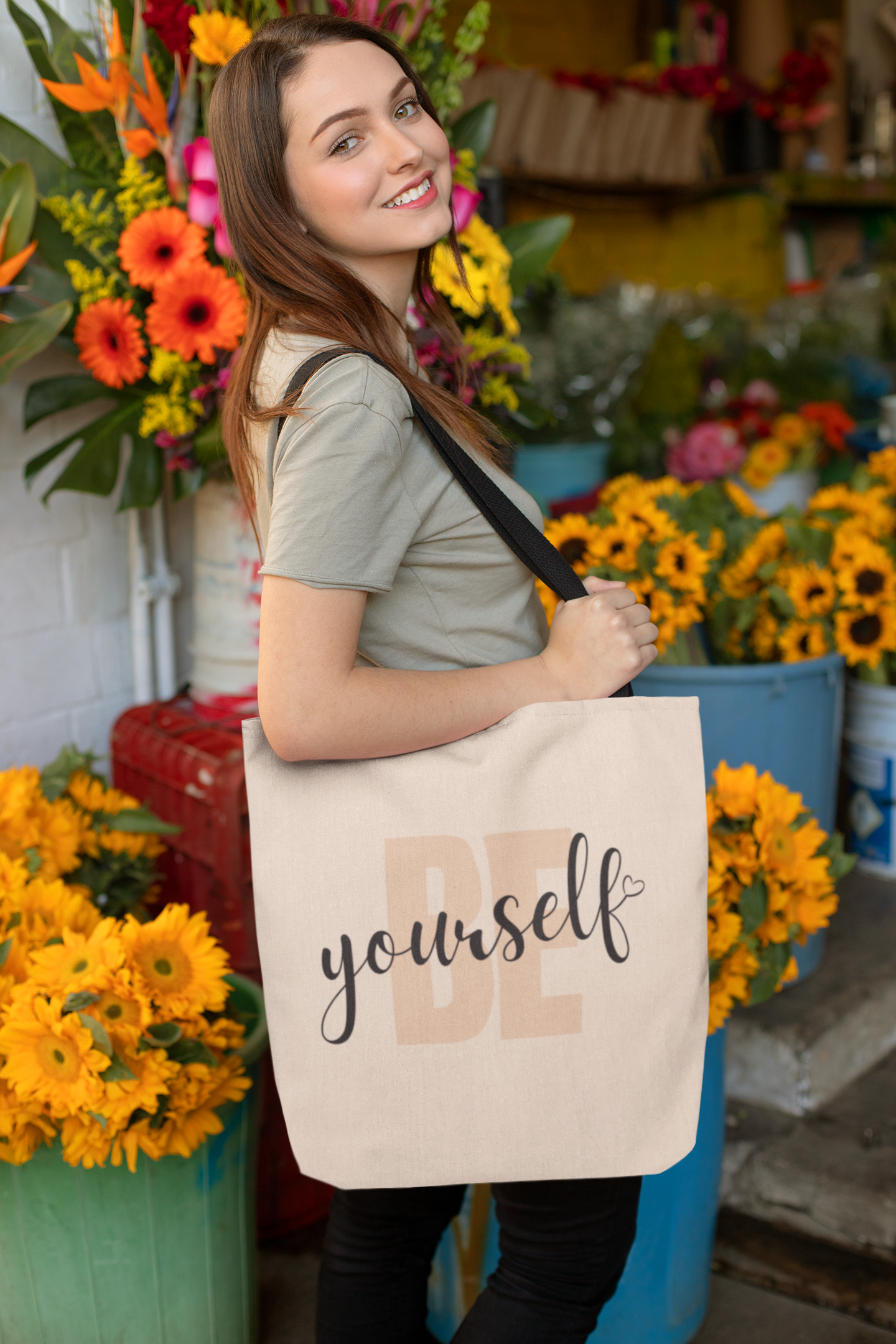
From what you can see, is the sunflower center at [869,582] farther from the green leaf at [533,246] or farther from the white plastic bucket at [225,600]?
the white plastic bucket at [225,600]

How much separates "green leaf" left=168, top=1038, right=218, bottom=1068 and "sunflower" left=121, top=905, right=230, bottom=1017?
26 mm

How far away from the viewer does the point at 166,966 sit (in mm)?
1128

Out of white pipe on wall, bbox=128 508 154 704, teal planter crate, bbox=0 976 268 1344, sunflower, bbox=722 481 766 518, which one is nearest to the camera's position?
teal planter crate, bbox=0 976 268 1344

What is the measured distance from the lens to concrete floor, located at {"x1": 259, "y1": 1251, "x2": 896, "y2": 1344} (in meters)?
1.47

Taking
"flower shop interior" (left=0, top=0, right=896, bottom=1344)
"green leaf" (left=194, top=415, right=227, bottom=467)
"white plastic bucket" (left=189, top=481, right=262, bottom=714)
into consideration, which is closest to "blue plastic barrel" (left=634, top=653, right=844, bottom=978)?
"flower shop interior" (left=0, top=0, right=896, bottom=1344)

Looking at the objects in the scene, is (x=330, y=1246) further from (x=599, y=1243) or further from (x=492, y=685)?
(x=492, y=685)

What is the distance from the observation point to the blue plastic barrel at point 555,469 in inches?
97.2

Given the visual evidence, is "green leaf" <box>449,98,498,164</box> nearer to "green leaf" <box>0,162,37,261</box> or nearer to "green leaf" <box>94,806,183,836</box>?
"green leaf" <box>0,162,37,261</box>

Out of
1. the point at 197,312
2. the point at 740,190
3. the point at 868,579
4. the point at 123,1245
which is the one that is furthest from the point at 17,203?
the point at 740,190

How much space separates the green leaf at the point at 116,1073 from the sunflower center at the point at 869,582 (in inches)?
50.6

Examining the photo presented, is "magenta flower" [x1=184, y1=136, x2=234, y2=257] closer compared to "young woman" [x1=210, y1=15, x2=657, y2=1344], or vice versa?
"young woman" [x1=210, y1=15, x2=657, y2=1344]

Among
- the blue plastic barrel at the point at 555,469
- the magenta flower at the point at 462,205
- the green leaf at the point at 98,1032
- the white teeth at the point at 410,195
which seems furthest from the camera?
the blue plastic barrel at the point at 555,469

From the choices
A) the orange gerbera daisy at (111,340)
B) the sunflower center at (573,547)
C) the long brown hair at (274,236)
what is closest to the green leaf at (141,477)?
the orange gerbera daisy at (111,340)

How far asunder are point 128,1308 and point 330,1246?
0.25 metres
